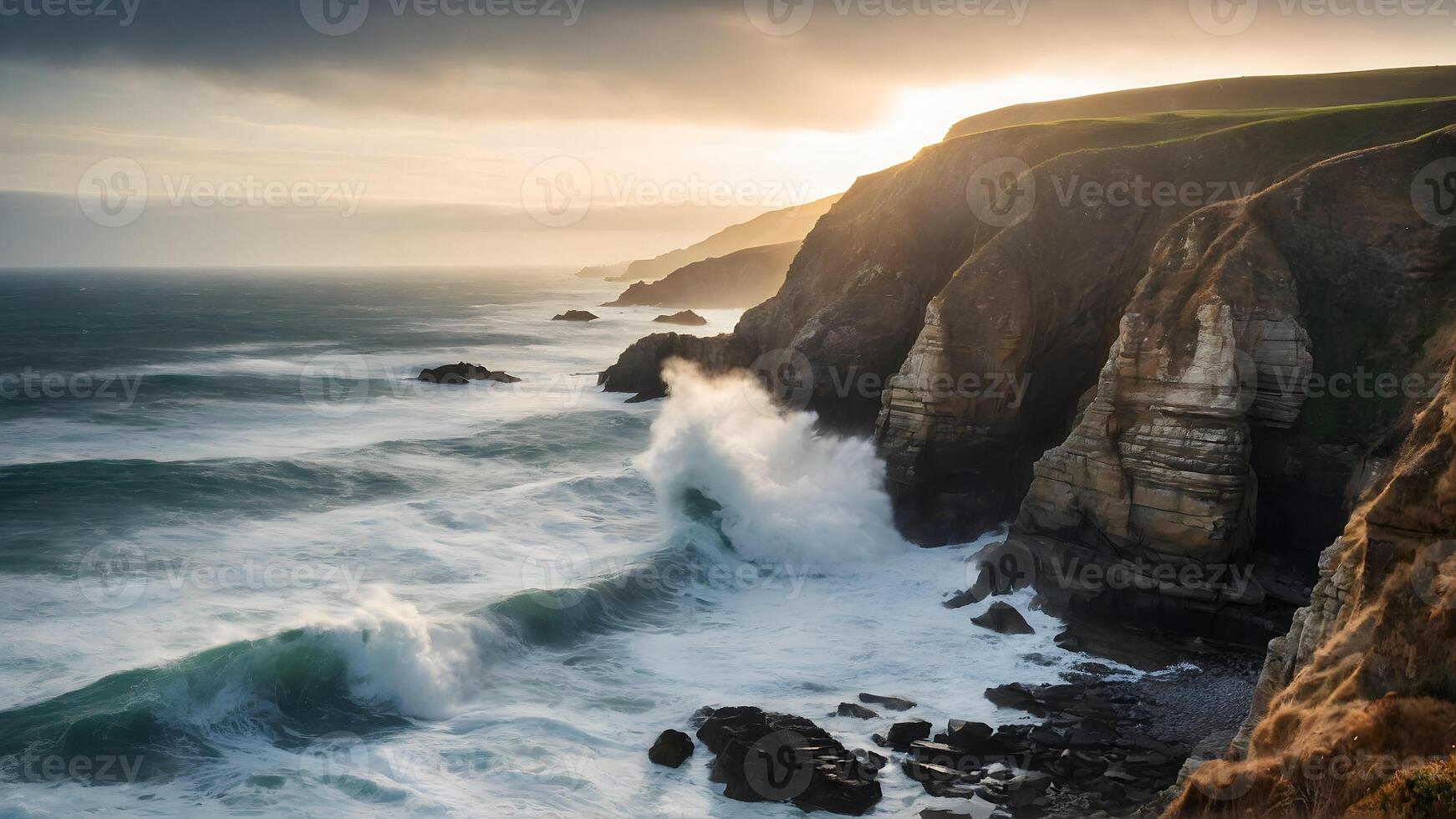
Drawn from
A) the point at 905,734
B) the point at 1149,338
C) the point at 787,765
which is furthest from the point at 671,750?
the point at 1149,338

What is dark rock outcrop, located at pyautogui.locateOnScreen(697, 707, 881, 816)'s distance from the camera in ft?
46.7

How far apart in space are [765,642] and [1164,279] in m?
11.8

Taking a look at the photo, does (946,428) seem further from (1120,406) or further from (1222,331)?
(1222,331)

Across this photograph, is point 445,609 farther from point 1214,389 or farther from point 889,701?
point 1214,389

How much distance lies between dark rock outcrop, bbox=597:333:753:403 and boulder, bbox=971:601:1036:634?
68.9 ft

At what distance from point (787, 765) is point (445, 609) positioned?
9235 millimetres

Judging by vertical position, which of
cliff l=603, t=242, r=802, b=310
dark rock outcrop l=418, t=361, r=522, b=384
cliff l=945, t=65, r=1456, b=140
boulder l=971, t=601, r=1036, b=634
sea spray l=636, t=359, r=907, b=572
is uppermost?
cliff l=945, t=65, r=1456, b=140

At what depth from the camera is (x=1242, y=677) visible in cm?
1784

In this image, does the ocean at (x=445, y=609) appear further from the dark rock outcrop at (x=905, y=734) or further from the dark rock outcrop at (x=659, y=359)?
the dark rock outcrop at (x=659, y=359)

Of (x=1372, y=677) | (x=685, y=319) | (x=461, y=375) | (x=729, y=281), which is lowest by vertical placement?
(x=1372, y=677)

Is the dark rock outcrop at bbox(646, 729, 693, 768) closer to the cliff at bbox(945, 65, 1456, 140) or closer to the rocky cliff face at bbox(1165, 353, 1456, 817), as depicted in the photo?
the rocky cliff face at bbox(1165, 353, 1456, 817)

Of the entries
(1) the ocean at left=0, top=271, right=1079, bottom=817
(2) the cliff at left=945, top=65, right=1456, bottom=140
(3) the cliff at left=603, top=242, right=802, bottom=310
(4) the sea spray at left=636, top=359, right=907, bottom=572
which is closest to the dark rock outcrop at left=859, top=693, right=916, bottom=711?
(1) the ocean at left=0, top=271, right=1079, bottom=817

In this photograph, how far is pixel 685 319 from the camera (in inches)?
3575

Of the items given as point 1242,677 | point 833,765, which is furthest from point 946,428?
point 833,765
